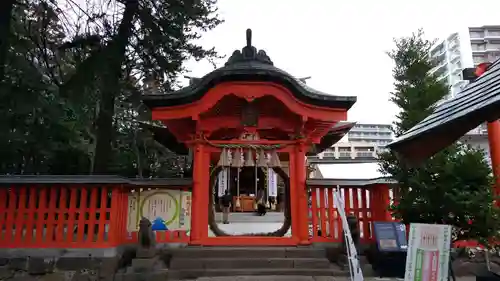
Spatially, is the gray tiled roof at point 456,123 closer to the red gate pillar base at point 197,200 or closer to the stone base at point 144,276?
the red gate pillar base at point 197,200

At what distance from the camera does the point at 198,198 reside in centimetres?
724

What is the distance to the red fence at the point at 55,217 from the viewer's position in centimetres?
649

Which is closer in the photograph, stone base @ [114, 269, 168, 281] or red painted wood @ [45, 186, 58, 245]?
stone base @ [114, 269, 168, 281]

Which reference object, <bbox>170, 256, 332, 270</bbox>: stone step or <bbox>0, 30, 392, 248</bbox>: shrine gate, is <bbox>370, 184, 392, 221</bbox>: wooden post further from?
<bbox>170, 256, 332, 270</bbox>: stone step

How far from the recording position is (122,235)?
7.03 meters

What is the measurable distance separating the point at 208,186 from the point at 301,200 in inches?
77.7

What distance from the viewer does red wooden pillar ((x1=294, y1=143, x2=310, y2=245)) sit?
7168 mm

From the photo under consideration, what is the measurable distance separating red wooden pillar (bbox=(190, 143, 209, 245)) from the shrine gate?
0.02m

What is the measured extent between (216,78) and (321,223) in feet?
12.1

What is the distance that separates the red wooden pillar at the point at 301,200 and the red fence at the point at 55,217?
3.56 m

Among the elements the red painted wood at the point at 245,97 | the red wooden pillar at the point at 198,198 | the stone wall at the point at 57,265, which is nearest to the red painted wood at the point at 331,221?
the red painted wood at the point at 245,97

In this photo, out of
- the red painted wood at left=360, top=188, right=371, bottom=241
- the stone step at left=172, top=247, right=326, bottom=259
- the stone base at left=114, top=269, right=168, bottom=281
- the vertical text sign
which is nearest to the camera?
the vertical text sign

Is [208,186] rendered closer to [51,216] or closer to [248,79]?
[248,79]

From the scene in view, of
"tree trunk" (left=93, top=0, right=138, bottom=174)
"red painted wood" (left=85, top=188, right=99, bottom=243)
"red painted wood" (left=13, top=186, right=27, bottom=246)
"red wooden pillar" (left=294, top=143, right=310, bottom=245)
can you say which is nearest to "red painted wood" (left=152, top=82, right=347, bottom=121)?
"red wooden pillar" (left=294, top=143, right=310, bottom=245)
